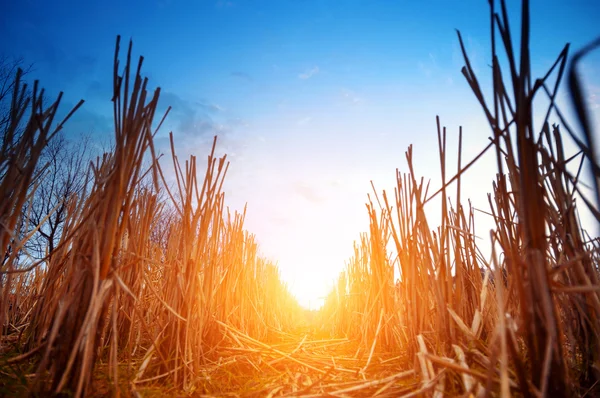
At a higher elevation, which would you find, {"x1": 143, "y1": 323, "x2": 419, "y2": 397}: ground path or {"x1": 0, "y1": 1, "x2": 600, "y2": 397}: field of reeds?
{"x1": 0, "y1": 1, "x2": 600, "y2": 397}: field of reeds

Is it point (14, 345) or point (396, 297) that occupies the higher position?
point (396, 297)

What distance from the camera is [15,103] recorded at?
0.98 meters

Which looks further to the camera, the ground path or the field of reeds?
the ground path

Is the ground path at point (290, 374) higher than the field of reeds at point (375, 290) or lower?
lower

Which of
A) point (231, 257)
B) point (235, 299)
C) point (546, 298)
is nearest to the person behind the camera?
point (546, 298)

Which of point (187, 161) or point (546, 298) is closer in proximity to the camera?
point (546, 298)

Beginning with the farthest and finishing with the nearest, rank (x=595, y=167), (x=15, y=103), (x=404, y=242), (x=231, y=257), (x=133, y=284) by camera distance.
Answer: (x=231, y=257) < (x=133, y=284) < (x=404, y=242) < (x=15, y=103) < (x=595, y=167)

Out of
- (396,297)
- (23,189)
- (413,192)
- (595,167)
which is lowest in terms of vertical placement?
(396,297)

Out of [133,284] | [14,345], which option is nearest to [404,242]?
[133,284]

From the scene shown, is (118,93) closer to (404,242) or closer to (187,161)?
(187,161)

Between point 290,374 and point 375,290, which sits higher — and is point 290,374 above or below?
below

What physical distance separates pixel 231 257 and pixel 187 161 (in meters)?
0.99

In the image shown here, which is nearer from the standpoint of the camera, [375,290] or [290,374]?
[290,374]

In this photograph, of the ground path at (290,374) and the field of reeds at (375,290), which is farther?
the ground path at (290,374)
